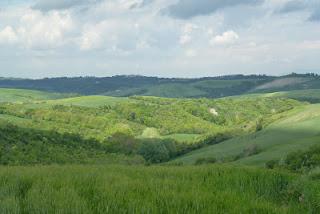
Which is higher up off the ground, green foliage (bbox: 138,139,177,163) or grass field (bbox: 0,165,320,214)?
grass field (bbox: 0,165,320,214)

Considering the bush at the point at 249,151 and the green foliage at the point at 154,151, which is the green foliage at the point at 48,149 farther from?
the bush at the point at 249,151

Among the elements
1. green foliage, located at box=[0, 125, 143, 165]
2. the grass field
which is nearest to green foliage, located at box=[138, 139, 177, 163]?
green foliage, located at box=[0, 125, 143, 165]

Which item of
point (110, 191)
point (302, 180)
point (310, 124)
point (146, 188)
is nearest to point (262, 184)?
point (302, 180)

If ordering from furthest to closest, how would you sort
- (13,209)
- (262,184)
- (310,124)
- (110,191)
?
(310,124) → (262,184) → (110,191) → (13,209)

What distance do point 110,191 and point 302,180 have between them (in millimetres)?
4166

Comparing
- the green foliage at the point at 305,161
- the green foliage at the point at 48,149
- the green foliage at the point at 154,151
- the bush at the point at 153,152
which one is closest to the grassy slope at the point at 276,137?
the bush at the point at 153,152

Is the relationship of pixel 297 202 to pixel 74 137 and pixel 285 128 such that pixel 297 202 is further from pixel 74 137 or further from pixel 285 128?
pixel 74 137

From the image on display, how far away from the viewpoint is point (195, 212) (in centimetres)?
614

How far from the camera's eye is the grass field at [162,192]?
6188mm

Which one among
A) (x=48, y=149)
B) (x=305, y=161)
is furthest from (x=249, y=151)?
(x=305, y=161)

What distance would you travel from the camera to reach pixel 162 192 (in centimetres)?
707

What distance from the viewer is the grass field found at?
6.19m

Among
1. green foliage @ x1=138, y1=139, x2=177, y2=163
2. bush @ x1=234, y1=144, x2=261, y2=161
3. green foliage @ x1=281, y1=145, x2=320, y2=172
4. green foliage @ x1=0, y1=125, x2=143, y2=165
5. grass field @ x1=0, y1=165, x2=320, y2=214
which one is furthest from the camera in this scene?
green foliage @ x1=138, y1=139, x2=177, y2=163

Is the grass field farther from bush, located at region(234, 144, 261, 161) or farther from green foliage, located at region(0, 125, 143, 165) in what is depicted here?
bush, located at region(234, 144, 261, 161)
